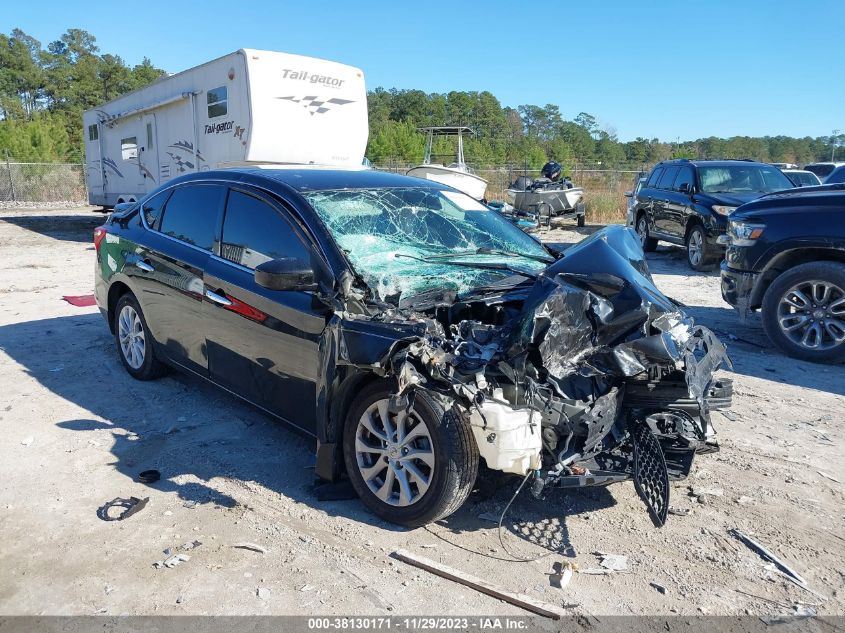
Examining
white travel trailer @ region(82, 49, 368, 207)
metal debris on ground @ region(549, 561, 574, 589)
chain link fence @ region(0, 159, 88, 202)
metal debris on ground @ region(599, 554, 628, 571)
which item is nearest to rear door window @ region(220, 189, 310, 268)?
metal debris on ground @ region(549, 561, 574, 589)

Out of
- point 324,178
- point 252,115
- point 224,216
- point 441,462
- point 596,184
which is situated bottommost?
point 441,462

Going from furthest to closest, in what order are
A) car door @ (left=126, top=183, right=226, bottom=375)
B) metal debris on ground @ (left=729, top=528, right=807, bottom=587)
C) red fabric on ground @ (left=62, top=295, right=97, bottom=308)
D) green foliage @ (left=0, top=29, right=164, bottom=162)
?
green foliage @ (left=0, top=29, right=164, bottom=162) → red fabric on ground @ (left=62, top=295, right=97, bottom=308) → car door @ (left=126, top=183, right=226, bottom=375) → metal debris on ground @ (left=729, top=528, right=807, bottom=587)

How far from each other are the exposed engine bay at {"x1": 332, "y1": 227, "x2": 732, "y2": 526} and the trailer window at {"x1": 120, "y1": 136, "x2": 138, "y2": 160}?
1455 centimetres

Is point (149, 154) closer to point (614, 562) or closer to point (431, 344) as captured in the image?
point (431, 344)

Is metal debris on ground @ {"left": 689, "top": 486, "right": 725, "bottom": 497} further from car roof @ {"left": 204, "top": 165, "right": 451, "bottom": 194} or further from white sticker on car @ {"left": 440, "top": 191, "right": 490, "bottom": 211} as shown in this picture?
car roof @ {"left": 204, "top": 165, "right": 451, "bottom": 194}

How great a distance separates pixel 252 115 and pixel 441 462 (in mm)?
9532

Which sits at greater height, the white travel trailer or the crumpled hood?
the white travel trailer

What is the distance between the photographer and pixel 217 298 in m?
4.39

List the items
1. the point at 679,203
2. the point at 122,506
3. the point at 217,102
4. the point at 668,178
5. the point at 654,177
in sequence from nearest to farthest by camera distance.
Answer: the point at 122,506 → the point at 217,102 → the point at 679,203 → the point at 668,178 → the point at 654,177

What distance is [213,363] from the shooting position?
14.9ft

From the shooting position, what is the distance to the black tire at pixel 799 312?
6285 millimetres

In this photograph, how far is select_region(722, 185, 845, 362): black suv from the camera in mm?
6336

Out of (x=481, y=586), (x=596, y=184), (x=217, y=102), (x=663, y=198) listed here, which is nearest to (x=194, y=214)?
(x=481, y=586)

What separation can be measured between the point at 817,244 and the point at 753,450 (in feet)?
10.0
